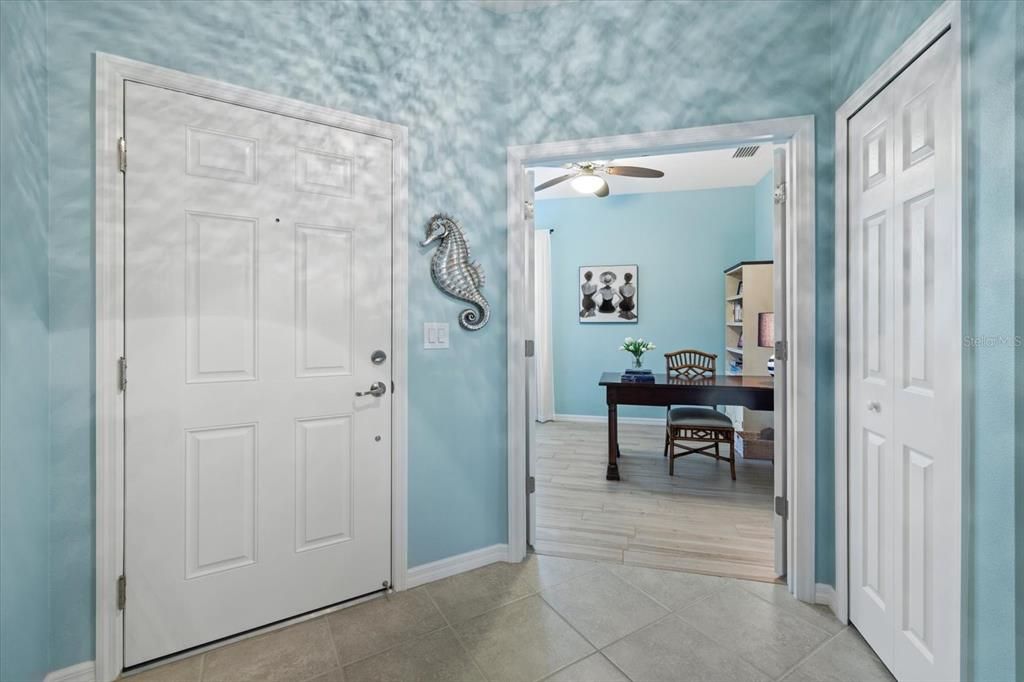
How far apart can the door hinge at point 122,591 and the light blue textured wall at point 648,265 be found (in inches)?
189

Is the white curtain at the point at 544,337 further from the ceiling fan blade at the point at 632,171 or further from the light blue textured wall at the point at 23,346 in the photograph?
the light blue textured wall at the point at 23,346

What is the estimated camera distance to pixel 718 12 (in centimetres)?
208

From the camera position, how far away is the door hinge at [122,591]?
61.6 inches

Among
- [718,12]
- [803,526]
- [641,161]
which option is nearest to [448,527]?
[803,526]

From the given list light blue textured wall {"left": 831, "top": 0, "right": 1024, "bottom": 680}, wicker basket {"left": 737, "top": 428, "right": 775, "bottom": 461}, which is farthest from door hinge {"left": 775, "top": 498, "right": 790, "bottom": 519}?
wicker basket {"left": 737, "top": 428, "right": 775, "bottom": 461}

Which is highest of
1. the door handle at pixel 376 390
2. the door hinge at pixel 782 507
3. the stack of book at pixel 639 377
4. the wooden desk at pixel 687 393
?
the door handle at pixel 376 390

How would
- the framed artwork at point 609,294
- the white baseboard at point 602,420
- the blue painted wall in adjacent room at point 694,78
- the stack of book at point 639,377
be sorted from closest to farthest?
the blue painted wall in adjacent room at point 694,78, the stack of book at point 639,377, the white baseboard at point 602,420, the framed artwork at point 609,294

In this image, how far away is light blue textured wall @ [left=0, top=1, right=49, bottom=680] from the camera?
129 cm

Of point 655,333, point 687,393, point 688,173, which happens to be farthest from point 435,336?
point 655,333

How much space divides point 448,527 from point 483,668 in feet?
2.24

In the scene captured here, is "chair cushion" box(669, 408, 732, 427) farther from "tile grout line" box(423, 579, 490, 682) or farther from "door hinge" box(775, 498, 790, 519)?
"tile grout line" box(423, 579, 490, 682)

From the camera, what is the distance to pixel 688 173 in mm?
4938
